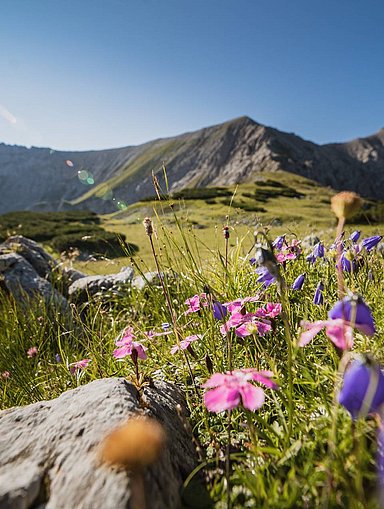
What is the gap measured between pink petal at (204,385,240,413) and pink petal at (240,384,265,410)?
0.8 inches

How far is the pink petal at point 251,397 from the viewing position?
2.92 ft

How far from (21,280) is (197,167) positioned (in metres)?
85.8

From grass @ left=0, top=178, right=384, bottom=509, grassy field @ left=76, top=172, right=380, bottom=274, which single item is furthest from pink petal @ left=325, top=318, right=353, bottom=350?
grassy field @ left=76, top=172, right=380, bottom=274

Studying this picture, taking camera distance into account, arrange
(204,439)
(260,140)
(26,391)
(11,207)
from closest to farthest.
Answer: (204,439), (26,391), (260,140), (11,207)

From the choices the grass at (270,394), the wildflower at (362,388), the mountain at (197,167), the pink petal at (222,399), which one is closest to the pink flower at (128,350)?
the grass at (270,394)

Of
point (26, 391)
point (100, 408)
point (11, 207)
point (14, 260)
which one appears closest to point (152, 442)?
point (100, 408)

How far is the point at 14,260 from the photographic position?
202 inches

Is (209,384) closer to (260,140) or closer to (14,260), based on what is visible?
(14,260)

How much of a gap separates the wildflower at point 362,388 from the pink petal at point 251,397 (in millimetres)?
198

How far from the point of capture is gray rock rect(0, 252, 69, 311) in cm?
463

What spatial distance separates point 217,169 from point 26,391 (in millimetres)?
84141

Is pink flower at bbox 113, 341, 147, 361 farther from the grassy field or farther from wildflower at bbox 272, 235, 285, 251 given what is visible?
wildflower at bbox 272, 235, 285, 251

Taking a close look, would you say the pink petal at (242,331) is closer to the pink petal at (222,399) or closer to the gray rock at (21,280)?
the pink petal at (222,399)

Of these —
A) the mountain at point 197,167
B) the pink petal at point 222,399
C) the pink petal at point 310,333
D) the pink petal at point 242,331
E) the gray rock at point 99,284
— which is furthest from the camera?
the mountain at point 197,167
